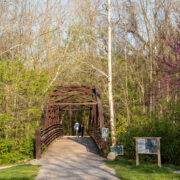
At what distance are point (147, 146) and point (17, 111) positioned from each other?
5958 mm

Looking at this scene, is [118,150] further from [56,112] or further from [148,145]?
[56,112]

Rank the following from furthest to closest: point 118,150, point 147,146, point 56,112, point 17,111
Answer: point 56,112
point 17,111
point 118,150
point 147,146

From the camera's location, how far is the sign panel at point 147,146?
10.8 meters

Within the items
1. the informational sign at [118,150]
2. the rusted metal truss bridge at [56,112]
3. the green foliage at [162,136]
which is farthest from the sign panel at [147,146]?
the green foliage at [162,136]

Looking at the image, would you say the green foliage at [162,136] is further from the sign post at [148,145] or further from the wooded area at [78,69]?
the sign post at [148,145]

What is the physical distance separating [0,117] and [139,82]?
1227 cm

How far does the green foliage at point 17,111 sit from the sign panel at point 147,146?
15.7 feet

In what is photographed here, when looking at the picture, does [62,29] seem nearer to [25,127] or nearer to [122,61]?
[122,61]

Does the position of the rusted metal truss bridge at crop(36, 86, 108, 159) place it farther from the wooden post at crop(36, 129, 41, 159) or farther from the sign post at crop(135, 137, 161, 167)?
the sign post at crop(135, 137, 161, 167)

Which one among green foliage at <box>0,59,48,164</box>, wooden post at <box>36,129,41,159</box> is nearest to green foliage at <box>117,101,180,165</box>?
wooden post at <box>36,129,41,159</box>

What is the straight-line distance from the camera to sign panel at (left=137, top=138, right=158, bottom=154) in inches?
423

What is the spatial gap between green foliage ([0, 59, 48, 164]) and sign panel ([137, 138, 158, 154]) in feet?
15.7

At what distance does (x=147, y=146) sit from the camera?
35.4ft

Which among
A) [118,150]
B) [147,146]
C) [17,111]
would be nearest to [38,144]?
[17,111]
